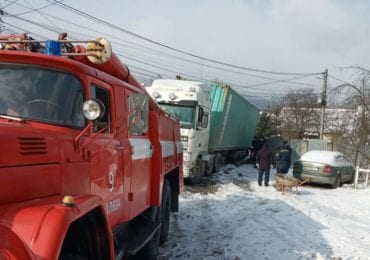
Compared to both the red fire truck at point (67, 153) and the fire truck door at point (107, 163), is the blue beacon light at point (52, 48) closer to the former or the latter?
the red fire truck at point (67, 153)

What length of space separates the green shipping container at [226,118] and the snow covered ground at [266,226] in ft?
16.8

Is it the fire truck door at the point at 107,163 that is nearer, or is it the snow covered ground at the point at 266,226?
the fire truck door at the point at 107,163

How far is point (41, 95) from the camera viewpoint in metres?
4.15

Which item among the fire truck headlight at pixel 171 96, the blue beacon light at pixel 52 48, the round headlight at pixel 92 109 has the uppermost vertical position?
the fire truck headlight at pixel 171 96

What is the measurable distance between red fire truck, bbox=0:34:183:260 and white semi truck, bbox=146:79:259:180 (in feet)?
25.8

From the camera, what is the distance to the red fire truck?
10.7 feet

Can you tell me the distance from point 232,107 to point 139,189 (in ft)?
54.9

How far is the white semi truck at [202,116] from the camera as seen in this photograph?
16.6 meters

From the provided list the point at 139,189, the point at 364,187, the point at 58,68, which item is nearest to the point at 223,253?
the point at 139,189

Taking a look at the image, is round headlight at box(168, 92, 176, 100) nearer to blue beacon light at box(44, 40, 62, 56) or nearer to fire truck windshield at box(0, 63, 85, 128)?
blue beacon light at box(44, 40, 62, 56)

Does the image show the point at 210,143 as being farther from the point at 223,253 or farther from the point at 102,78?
the point at 102,78

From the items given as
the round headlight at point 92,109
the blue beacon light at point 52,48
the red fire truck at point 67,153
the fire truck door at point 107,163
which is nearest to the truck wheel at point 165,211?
the red fire truck at point 67,153

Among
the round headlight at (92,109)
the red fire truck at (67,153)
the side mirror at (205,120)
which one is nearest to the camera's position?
the red fire truck at (67,153)

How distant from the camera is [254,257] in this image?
795cm
